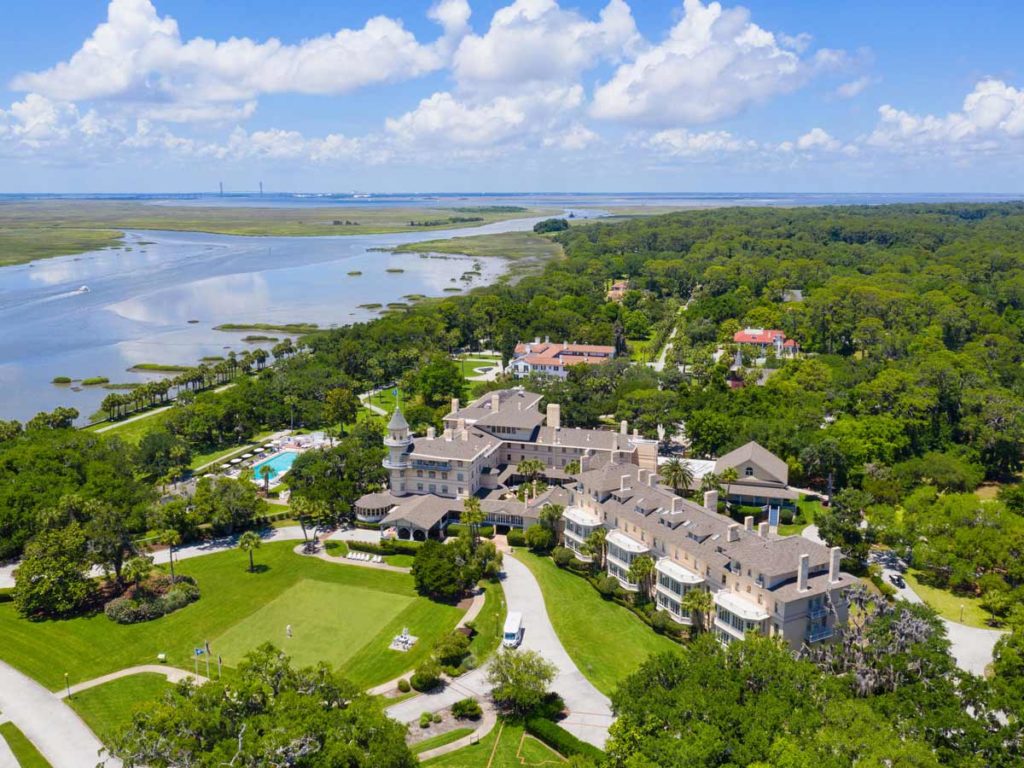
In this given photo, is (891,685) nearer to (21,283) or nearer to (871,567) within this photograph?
(871,567)

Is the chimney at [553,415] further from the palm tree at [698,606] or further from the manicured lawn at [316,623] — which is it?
the palm tree at [698,606]

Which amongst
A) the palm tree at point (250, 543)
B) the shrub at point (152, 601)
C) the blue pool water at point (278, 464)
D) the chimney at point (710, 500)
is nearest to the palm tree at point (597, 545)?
the chimney at point (710, 500)

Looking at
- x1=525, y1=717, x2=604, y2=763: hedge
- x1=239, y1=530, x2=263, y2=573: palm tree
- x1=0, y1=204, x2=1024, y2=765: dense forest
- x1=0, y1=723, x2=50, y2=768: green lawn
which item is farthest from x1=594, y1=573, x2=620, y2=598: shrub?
x1=0, y1=723, x2=50, y2=768: green lawn

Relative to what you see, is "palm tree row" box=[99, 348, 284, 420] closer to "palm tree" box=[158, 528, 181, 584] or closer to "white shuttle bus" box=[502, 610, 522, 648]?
"palm tree" box=[158, 528, 181, 584]

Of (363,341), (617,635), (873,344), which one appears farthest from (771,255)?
(617,635)

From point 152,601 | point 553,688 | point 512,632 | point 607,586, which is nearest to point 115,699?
point 152,601
